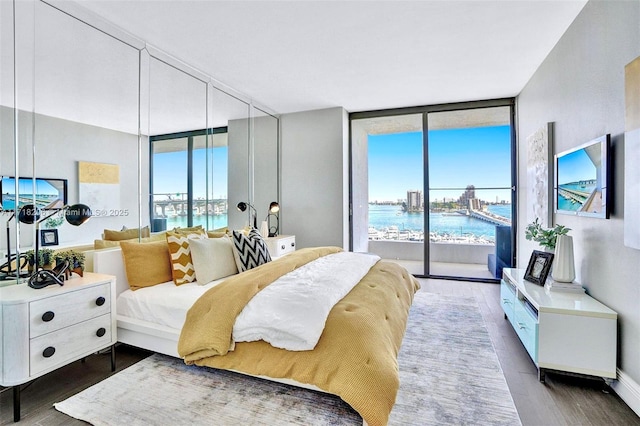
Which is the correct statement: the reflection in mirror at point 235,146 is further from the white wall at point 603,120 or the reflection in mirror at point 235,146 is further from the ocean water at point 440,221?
the white wall at point 603,120

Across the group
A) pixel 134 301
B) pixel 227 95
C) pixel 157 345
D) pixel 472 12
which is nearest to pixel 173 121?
pixel 227 95

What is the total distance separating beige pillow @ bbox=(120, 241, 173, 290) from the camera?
8.32 ft

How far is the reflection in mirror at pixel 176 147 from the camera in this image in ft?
10.3

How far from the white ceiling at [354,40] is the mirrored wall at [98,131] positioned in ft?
0.78

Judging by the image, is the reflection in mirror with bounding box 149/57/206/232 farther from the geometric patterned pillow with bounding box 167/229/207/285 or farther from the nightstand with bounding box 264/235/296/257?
the nightstand with bounding box 264/235/296/257

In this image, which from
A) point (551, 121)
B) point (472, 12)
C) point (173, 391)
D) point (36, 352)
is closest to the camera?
point (36, 352)

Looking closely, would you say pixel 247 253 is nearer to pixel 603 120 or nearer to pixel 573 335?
pixel 573 335

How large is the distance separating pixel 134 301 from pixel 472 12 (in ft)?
11.4

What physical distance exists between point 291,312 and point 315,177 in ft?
11.5

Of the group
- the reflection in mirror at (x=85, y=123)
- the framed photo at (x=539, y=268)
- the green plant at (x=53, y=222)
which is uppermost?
the reflection in mirror at (x=85, y=123)

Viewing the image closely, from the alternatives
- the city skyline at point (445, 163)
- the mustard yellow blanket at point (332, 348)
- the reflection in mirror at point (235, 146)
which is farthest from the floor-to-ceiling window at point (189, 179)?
the city skyline at point (445, 163)

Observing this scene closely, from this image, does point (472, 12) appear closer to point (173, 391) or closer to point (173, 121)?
point (173, 121)

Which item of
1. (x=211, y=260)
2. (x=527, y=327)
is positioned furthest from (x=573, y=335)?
(x=211, y=260)

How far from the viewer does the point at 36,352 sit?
1.87 metres
